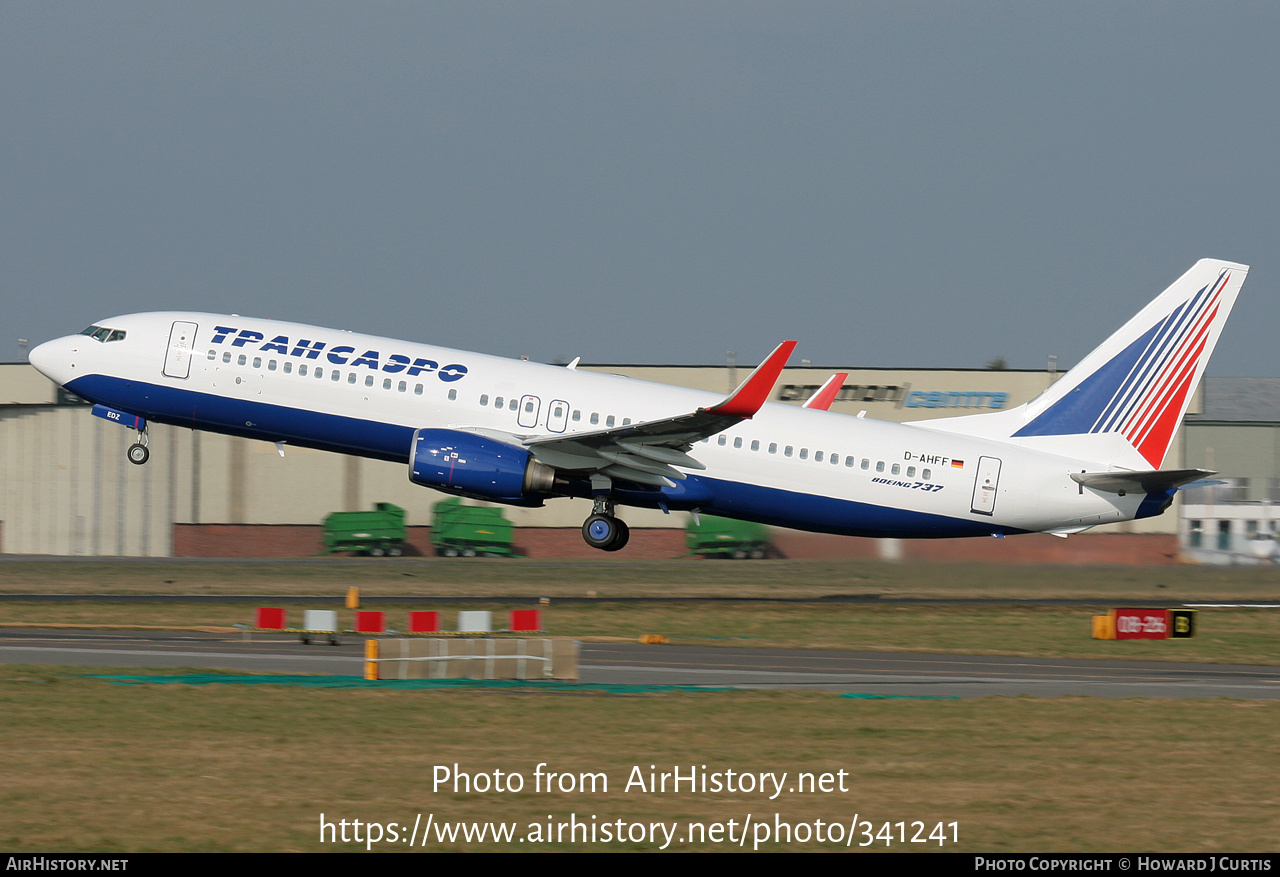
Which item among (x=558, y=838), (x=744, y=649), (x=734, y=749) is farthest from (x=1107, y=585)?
(x=558, y=838)

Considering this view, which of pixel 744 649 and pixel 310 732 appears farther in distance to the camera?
pixel 744 649

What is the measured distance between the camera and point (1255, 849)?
1232cm

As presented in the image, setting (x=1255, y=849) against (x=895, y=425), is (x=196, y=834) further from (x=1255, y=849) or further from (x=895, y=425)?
(x=895, y=425)

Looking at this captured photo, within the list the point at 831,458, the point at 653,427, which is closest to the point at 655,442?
the point at 653,427

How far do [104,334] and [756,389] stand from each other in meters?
17.0

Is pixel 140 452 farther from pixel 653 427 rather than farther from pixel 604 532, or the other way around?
pixel 653 427

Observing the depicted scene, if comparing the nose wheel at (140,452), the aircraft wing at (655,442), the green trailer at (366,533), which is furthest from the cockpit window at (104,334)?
the green trailer at (366,533)

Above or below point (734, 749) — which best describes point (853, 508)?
above

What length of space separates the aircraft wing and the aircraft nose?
1217 centimetres

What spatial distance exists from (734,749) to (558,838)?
14.8 ft

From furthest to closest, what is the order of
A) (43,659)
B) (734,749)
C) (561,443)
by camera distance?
1. (561,443)
2. (43,659)
3. (734,749)

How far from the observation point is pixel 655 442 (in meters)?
33.5

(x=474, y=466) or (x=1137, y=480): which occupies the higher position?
(x=474, y=466)
